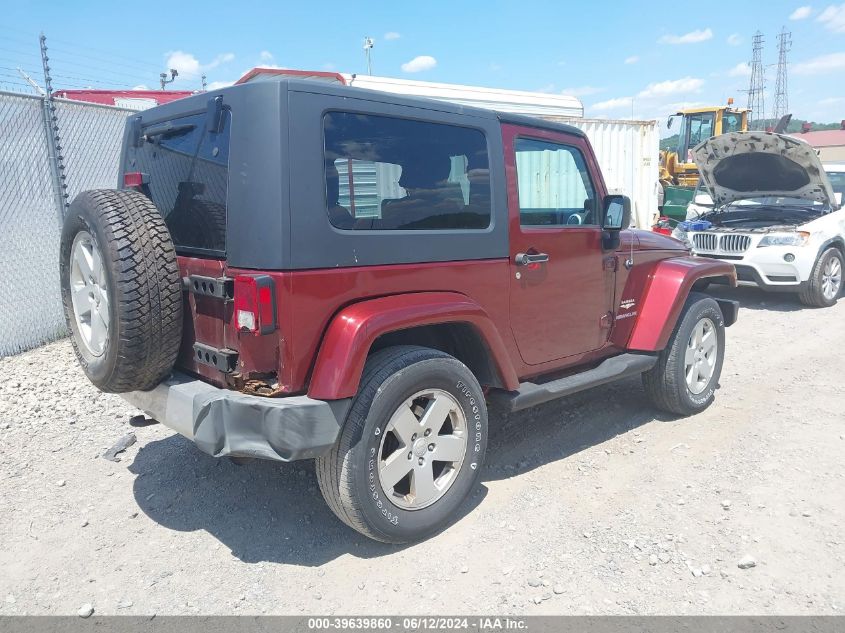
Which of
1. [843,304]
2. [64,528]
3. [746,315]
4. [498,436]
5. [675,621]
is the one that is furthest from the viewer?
[843,304]

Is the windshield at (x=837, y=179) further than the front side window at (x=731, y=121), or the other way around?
the front side window at (x=731, y=121)

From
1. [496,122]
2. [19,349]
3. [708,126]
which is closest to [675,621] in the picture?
[496,122]

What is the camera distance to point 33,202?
6.09 metres

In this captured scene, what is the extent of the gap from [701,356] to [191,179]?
3.79 metres

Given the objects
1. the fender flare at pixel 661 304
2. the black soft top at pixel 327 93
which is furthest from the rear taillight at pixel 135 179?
the fender flare at pixel 661 304

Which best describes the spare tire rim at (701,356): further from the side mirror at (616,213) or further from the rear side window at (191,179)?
the rear side window at (191,179)

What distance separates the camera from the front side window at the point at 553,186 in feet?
12.3

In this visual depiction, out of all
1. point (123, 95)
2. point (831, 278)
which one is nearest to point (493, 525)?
point (831, 278)

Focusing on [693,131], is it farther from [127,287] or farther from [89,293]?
[127,287]

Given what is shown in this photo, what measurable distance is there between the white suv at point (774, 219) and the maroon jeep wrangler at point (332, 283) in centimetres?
581

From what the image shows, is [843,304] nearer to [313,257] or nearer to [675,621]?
[675,621]

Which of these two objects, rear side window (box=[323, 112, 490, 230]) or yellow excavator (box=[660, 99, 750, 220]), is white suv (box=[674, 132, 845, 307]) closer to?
rear side window (box=[323, 112, 490, 230])

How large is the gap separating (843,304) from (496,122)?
7.75 metres

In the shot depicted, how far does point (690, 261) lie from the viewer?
186 inches
